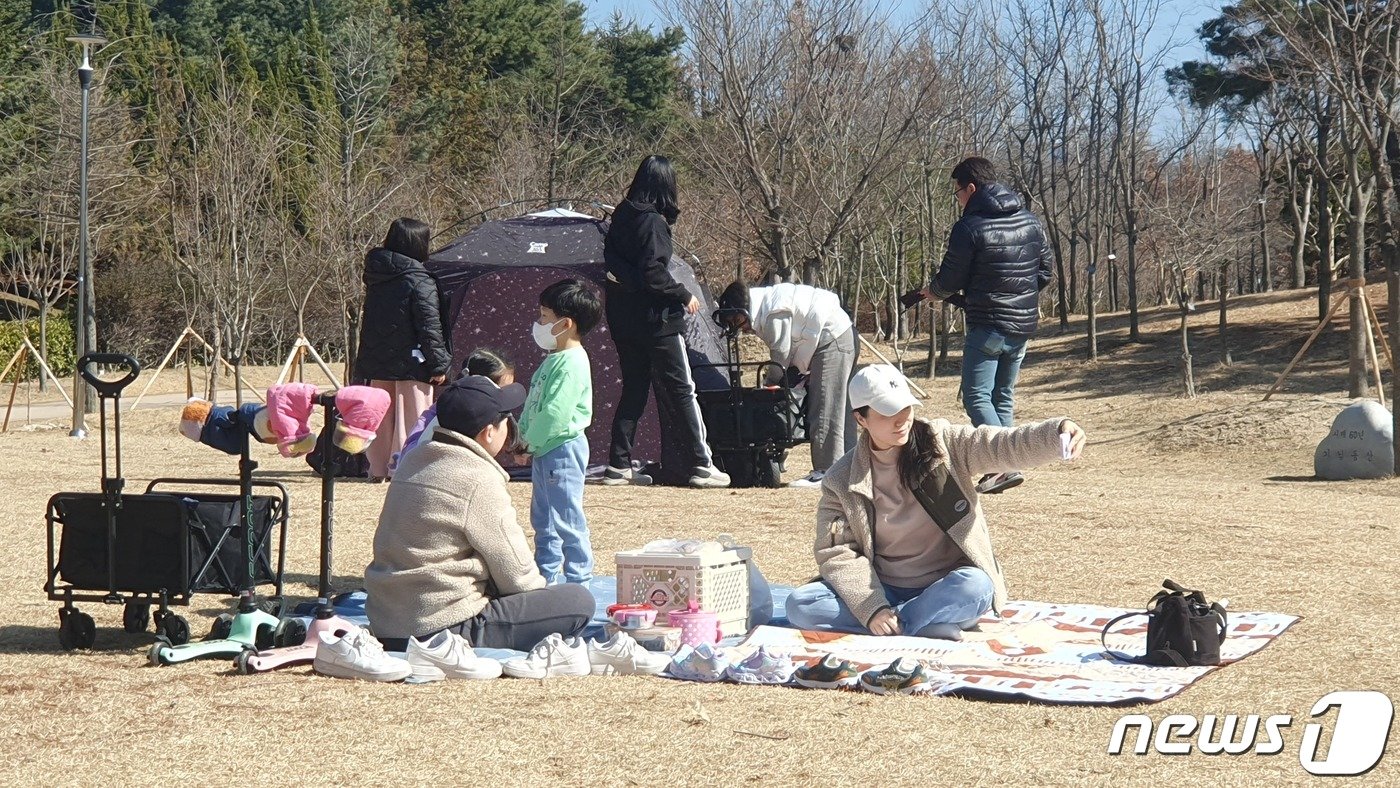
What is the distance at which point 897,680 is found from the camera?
4.38m

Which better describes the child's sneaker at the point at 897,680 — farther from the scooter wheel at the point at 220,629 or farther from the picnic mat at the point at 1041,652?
the scooter wheel at the point at 220,629

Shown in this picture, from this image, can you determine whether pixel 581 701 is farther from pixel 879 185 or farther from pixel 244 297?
pixel 244 297

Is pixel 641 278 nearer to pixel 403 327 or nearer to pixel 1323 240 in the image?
pixel 403 327

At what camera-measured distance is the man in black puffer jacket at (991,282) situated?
8930mm

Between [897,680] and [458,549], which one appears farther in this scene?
[458,549]

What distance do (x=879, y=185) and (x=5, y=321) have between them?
19394 millimetres

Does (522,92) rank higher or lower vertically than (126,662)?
higher

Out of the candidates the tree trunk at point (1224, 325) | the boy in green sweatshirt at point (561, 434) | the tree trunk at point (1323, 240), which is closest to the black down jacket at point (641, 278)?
the boy in green sweatshirt at point (561, 434)

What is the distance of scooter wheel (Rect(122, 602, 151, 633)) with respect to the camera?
17.5 ft

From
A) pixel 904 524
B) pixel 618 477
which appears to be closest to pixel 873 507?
pixel 904 524

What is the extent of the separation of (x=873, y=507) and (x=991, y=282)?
395 centimetres

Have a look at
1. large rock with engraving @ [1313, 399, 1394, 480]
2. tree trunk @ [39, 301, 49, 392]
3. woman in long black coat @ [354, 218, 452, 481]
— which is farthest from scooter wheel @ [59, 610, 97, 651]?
tree trunk @ [39, 301, 49, 392]

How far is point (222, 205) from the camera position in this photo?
73.2 feet

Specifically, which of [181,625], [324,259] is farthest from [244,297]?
[181,625]
